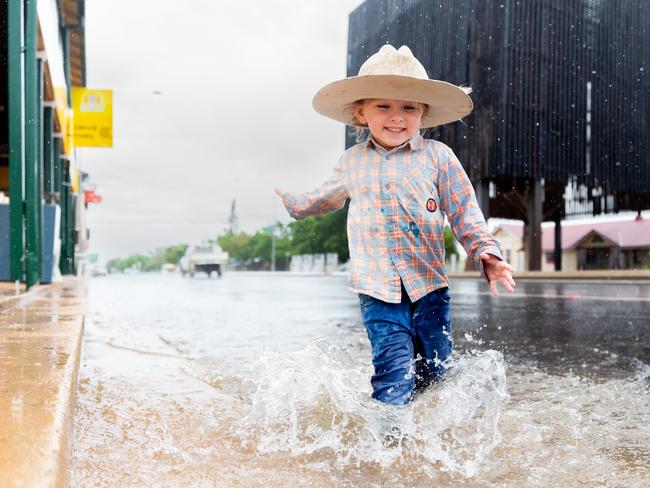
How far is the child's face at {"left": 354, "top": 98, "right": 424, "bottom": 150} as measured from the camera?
252cm

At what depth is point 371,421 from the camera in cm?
233

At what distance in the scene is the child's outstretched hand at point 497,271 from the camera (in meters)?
2.32

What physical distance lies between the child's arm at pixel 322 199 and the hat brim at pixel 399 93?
0.27 metres

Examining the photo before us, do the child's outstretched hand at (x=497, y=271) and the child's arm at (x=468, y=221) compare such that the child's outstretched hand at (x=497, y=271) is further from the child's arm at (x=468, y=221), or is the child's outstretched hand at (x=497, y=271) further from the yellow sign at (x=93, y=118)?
the yellow sign at (x=93, y=118)

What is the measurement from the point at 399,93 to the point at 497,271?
0.73 m

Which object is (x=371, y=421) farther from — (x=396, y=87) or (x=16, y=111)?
(x=16, y=111)

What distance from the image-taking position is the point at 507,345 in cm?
529

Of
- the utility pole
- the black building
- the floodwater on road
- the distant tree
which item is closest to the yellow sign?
the black building

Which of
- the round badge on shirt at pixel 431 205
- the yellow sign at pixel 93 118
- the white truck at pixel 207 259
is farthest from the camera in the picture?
the white truck at pixel 207 259

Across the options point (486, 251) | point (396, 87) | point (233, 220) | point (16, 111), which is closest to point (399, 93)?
point (396, 87)

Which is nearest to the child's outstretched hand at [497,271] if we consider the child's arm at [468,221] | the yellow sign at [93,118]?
the child's arm at [468,221]

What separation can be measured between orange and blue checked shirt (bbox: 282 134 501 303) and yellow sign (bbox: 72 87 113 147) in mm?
14707

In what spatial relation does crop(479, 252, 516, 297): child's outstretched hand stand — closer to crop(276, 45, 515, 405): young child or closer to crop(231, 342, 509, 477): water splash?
crop(276, 45, 515, 405): young child

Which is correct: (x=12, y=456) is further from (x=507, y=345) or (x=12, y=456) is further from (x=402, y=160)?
(x=507, y=345)
